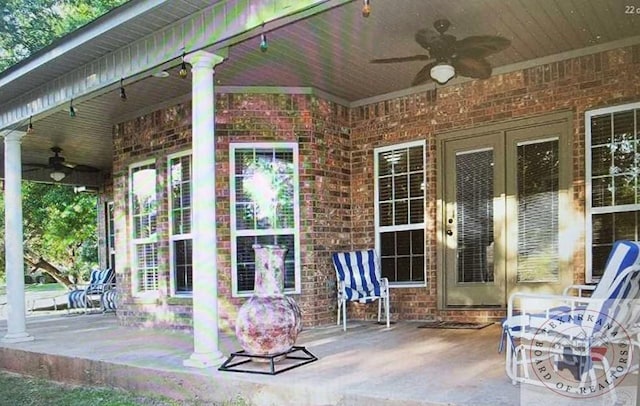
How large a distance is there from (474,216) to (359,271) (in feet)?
4.62

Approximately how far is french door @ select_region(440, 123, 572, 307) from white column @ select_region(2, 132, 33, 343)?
15.7ft

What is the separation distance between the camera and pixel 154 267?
6918 mm

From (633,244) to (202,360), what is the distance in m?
3.05

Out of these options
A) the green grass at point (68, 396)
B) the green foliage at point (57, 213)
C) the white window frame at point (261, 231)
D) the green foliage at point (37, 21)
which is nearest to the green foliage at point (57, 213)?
the green foliage at point (57, 213)

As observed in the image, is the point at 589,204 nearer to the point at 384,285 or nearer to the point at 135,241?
the point at 384,285

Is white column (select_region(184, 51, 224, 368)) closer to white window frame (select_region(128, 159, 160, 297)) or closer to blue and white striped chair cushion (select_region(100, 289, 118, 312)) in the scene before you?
white window frame (select_region(128, 159, 160, 297))

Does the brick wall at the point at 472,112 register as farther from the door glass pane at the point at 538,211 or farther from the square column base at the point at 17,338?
the square column base at the point at 17,338

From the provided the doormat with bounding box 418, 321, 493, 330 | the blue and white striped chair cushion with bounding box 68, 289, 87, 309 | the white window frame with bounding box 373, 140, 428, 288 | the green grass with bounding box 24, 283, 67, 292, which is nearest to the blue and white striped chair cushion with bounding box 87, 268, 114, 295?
the blue and white striped chair cushion with bounding box 68, 289, 87, 309

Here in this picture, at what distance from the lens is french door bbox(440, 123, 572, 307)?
535 cm

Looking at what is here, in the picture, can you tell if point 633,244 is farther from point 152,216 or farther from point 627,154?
point 152,216

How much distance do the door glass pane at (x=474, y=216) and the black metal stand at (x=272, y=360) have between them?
2386 millimetres

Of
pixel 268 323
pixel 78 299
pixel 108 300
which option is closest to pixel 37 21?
pixel 78 299

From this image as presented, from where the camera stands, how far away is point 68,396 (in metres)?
4.42

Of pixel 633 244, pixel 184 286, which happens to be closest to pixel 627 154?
pixel 633 244
